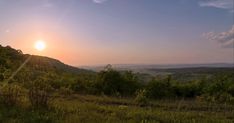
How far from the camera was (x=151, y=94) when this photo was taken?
2516 centimetres

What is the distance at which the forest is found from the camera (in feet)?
39.6

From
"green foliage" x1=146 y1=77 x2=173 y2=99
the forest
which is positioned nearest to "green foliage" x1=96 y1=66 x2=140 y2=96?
the forest

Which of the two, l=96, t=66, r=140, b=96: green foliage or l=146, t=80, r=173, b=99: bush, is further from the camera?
l=96, t=66, r=140, b=96: green foliage

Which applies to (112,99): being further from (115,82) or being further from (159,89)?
(115,82)

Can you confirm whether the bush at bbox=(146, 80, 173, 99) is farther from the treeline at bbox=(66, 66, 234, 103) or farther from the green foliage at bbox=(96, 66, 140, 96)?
the green foliage at bbox=(96, 66, 140, 96)

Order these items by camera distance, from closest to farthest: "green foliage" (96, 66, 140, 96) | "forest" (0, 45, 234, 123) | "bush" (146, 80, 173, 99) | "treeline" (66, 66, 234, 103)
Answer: "forest" (0, 45, 234, 123)
"bush" (146, 80, 173, 99)
"treeline" (66, 66, 234, 103)
"green foliage" (96, 66, 140, 96)

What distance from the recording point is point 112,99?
20.9m

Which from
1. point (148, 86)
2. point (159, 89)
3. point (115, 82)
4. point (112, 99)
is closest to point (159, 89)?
point (159, 89)

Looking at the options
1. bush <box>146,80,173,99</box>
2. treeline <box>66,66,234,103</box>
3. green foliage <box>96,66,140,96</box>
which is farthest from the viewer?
green foliage <box>96,66,140,96</box>

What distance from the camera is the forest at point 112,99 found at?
39.6 feet

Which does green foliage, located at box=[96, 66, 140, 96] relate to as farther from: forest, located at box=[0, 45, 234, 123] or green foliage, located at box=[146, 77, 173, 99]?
green foliage, located at box=[146, 77, 173, 99]

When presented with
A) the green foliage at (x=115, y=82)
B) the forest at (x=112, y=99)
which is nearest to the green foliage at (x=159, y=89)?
the forest at (x=112, y=99)

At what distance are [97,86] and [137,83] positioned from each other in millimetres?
2828

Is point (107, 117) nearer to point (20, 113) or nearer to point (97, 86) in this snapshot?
point (20, 113)
